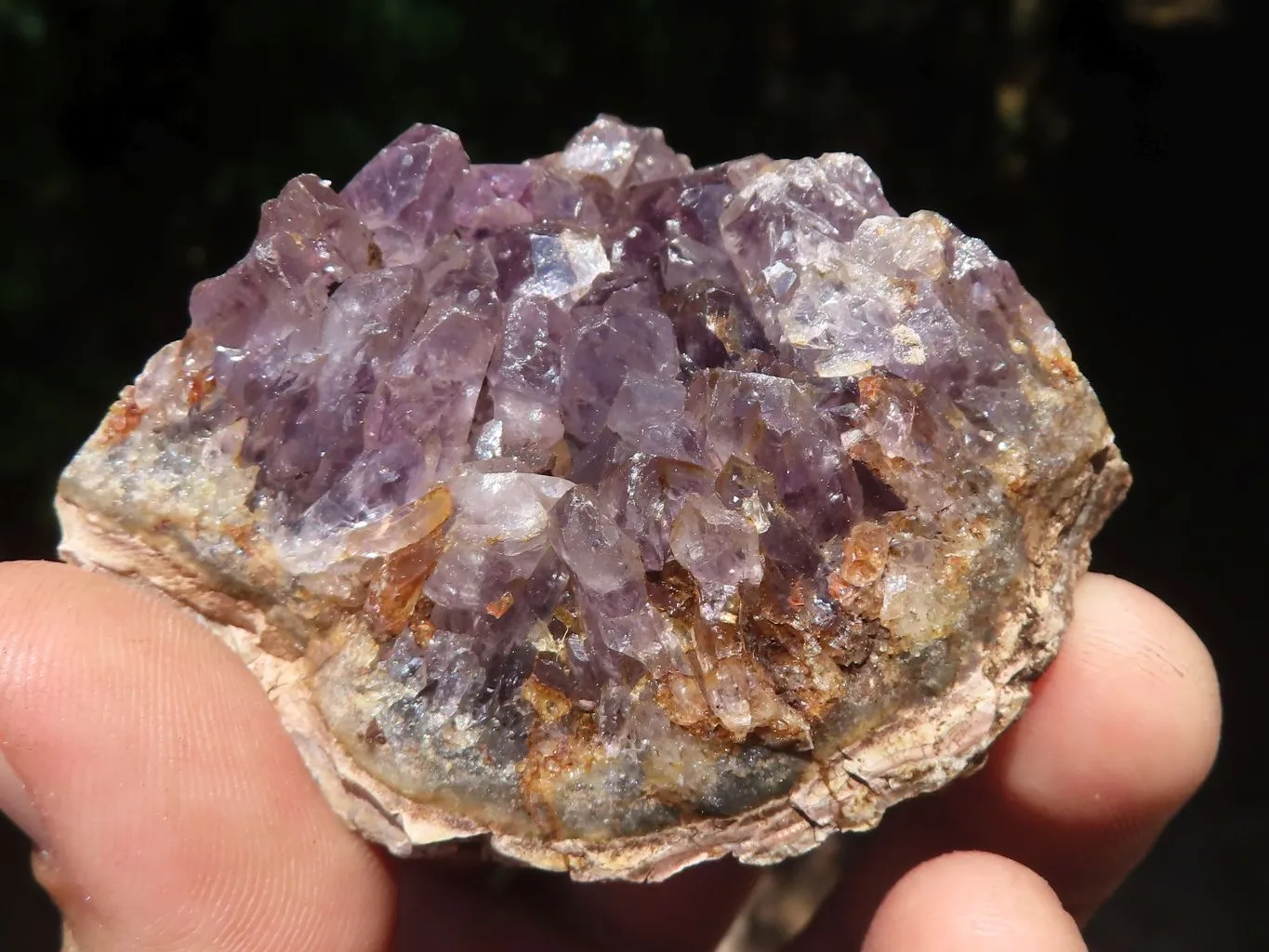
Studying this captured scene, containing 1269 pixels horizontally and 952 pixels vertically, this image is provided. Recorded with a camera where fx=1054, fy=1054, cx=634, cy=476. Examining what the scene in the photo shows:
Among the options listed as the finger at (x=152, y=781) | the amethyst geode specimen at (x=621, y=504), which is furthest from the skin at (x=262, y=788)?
the amethyst geode specimen at (x=621, y=504)

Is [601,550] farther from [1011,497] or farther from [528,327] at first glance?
[1011,497]

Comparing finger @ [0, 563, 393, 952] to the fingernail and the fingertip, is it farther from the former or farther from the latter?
the fingertip

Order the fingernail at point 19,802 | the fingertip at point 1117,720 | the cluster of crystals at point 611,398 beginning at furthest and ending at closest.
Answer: the fingertip at point 1117,720 → the fingernail at point 19,802 → the cluster of crystals at point 611,398

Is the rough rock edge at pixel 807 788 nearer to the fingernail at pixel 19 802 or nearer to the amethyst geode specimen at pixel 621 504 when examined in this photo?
the amethyst geode specimen at pixel 621 504

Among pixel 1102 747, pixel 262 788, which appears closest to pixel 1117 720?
pixel 1102 747

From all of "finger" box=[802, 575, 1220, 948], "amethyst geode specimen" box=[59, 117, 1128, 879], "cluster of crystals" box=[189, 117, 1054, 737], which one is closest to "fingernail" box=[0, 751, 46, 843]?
"amethyst geode specimen" box=[59, 117, 1128, 879]

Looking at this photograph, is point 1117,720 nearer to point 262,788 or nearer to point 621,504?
point 621,504
